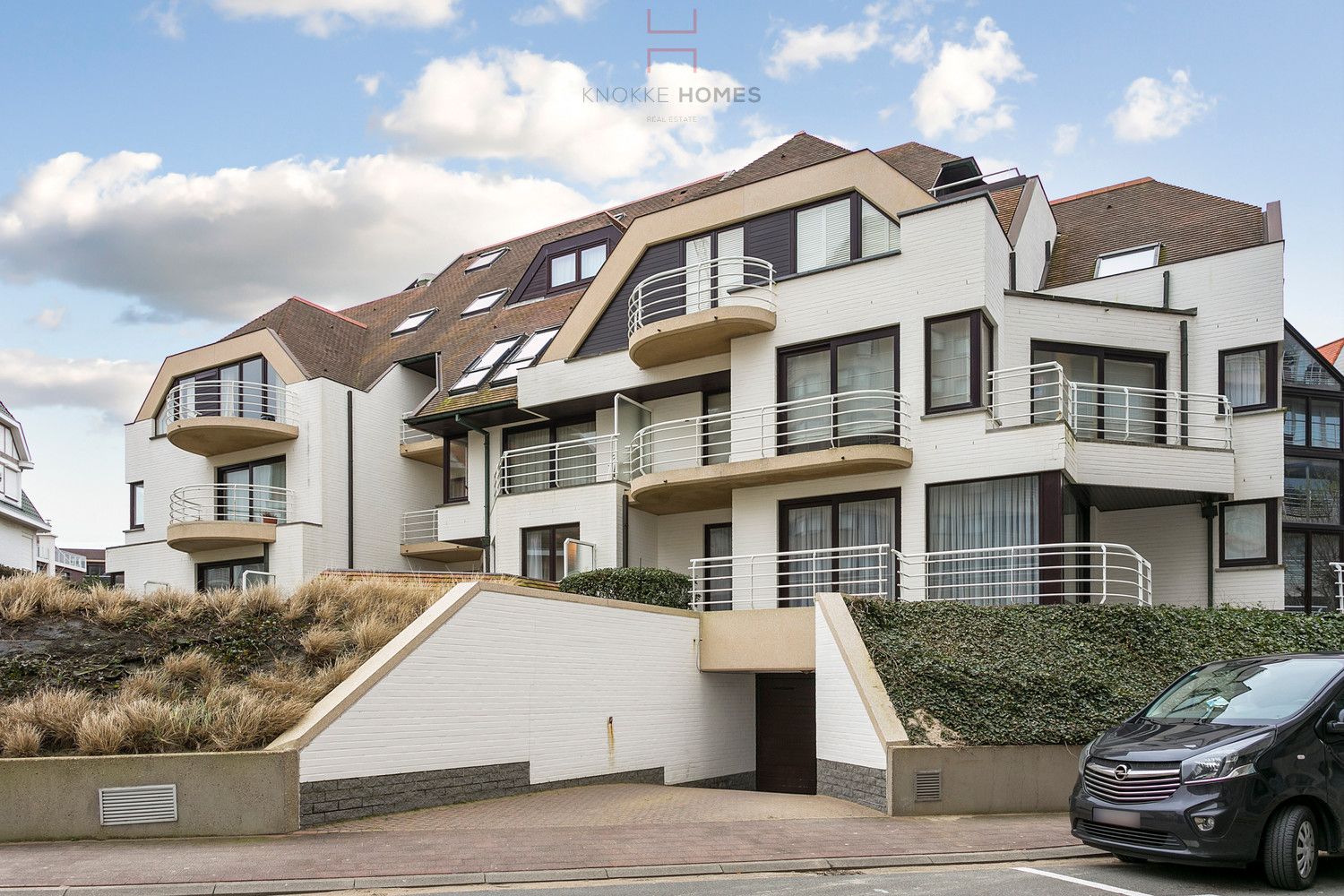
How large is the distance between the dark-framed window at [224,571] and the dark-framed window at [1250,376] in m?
21.0

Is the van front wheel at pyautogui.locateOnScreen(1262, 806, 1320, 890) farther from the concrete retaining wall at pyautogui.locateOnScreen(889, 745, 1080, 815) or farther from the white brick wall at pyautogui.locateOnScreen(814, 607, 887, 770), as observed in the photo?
the white brick wall at pyautogui.locateOnScreen(814, 607, 887, 770)

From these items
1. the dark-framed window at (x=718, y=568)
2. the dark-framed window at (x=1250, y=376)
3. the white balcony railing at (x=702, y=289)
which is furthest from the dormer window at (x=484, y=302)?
the dark-framed window at (x=1250, y=376)

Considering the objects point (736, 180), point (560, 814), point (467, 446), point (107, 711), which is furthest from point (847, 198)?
point (107, 711)

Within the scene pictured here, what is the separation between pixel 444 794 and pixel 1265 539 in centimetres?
1401

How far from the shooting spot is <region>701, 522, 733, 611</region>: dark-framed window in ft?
66.3

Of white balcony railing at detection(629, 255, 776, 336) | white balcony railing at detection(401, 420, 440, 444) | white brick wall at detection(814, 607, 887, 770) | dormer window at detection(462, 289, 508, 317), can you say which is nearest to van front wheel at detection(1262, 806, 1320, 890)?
white brick wall at detection(814, 607, 887, 770)

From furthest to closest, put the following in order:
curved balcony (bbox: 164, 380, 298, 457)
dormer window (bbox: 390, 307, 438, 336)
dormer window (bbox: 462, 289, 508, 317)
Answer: dormer window (bbox: 390, 307, 438, 336) → dormer window (bbox: 462, 289, 508, 317) → curved balcony (bbox: 164, 380, 298, 457)

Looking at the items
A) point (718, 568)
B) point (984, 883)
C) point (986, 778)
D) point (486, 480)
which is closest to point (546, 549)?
point (486, 480)

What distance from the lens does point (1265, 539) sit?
61.6ft

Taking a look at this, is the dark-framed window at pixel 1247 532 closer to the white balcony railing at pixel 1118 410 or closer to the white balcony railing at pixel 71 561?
the white balcony railing at pixel 1118 410

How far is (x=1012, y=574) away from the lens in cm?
1728

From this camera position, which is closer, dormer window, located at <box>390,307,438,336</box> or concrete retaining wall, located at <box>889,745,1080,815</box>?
concrete retaining wall, located at <box>889,745,1080,815</box>

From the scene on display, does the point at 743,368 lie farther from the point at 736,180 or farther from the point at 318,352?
the point at 318,352

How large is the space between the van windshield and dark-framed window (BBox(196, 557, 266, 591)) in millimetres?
21952
